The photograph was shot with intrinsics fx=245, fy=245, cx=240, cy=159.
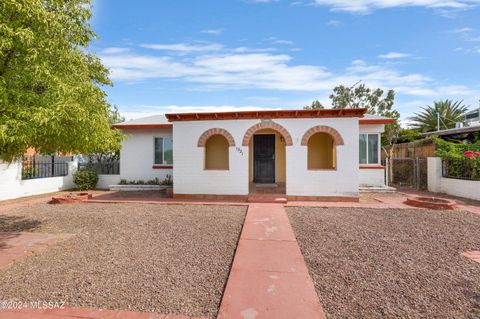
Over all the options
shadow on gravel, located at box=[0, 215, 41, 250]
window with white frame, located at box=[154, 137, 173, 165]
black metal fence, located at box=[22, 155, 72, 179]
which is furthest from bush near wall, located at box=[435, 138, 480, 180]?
black metal fence, located at box=[22, 155, 72, 179]

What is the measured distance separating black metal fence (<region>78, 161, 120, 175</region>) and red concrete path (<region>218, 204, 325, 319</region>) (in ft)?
35.8

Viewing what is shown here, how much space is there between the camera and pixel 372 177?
12695mm

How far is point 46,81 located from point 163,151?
30.3 ft

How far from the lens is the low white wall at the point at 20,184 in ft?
33.7

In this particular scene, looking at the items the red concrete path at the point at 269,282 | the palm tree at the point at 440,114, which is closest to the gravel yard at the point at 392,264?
the red concrete path at the point at 269,282

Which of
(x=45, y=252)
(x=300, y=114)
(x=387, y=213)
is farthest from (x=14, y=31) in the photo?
(x=387, y=213)

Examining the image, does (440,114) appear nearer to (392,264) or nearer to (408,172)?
(408,172)

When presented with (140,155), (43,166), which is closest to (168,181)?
(140,155)

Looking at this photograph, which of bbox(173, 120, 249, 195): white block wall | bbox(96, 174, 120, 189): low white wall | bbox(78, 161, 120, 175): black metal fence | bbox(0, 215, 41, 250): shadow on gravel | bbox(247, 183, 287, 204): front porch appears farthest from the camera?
bbox(78, 161, 120, 175): black metal fence

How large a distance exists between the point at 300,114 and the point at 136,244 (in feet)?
24.2

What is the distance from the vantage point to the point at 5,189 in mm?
10305

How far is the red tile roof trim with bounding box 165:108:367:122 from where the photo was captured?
949 cm

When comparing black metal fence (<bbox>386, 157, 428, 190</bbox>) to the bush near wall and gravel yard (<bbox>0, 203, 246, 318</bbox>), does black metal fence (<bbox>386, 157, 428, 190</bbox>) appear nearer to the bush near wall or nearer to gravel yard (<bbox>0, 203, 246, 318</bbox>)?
the bush near wall

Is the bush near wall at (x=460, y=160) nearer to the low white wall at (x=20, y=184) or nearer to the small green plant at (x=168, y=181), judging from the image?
the small green plant at (x=168, y=181)
